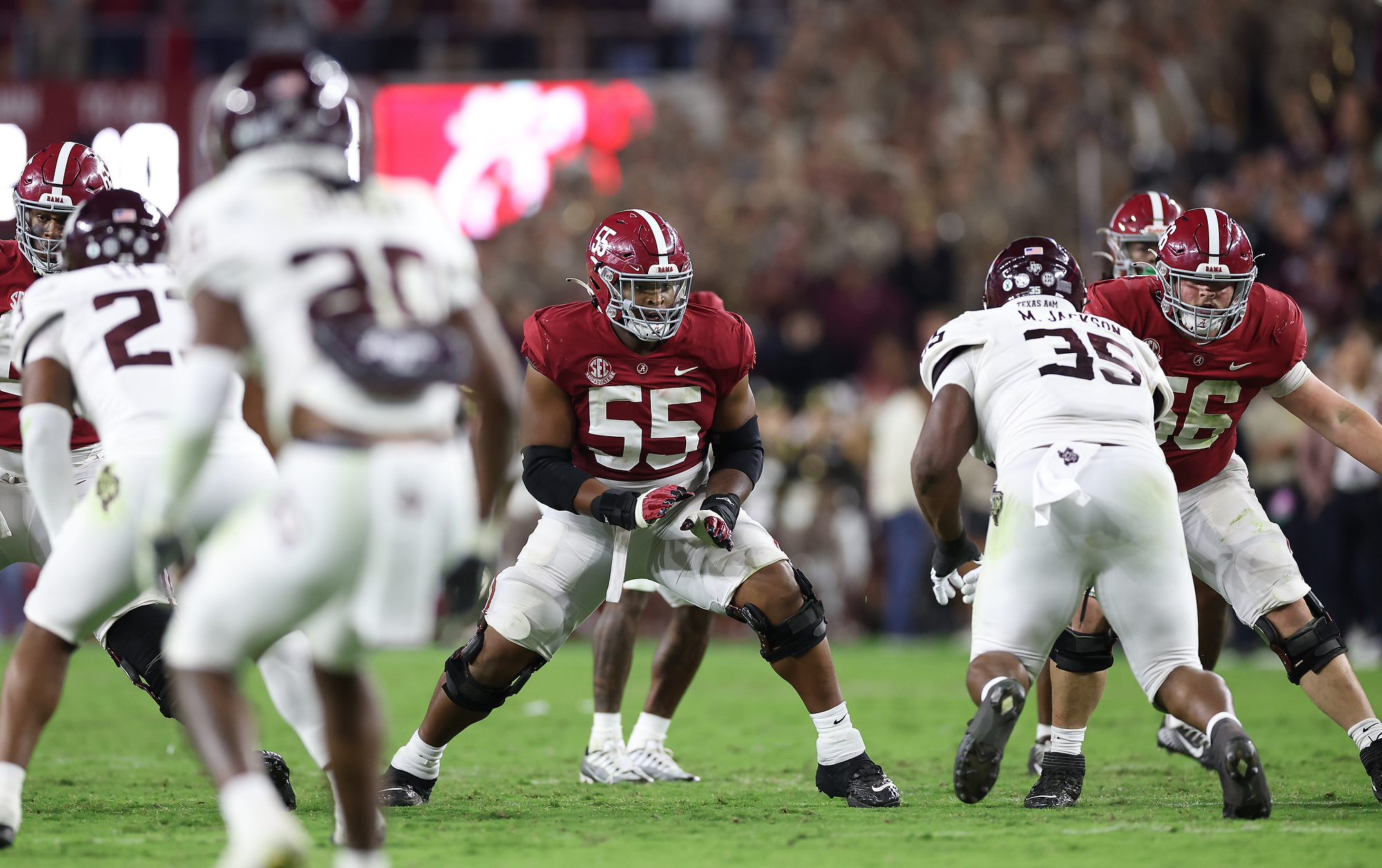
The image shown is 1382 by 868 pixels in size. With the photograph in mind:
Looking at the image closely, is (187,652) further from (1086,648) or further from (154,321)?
(1086,648)

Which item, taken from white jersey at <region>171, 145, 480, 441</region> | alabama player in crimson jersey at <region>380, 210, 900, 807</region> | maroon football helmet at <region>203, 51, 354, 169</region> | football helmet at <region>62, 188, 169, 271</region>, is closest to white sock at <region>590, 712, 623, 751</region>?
alabama player in crimson jersey at <region>380, 210, 900, 807</region>

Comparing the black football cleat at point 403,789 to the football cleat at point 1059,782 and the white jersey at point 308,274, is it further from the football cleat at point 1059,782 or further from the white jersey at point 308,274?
the white jersey at point 308,274

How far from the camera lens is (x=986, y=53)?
14.6 m

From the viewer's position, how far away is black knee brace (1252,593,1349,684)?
542cm

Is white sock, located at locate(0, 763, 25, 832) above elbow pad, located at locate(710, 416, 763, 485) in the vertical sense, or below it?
below

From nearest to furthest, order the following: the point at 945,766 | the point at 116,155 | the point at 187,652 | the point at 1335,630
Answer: the point at 187,652 → the point at 1335,630 → the point at 945,766 → the point at 116,155

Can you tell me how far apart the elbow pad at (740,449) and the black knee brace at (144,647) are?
205 cm

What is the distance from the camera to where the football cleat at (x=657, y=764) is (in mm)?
6168

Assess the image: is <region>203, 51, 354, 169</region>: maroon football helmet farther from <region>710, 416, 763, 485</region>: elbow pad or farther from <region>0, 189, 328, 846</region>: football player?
<region>710, 416, 763, 485</region>: elbow pad

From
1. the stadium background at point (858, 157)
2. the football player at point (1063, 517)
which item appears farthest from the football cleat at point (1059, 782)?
the stadium background at point (858, 157)

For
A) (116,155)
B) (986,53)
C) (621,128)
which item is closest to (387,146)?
(621,128)

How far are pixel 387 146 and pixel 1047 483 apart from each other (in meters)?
12.0

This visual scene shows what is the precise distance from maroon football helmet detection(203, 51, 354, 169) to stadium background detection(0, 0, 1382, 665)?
28.0 feet

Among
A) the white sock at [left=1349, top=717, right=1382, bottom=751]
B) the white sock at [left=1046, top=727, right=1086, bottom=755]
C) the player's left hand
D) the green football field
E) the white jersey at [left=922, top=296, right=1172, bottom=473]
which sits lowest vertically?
the green football field
